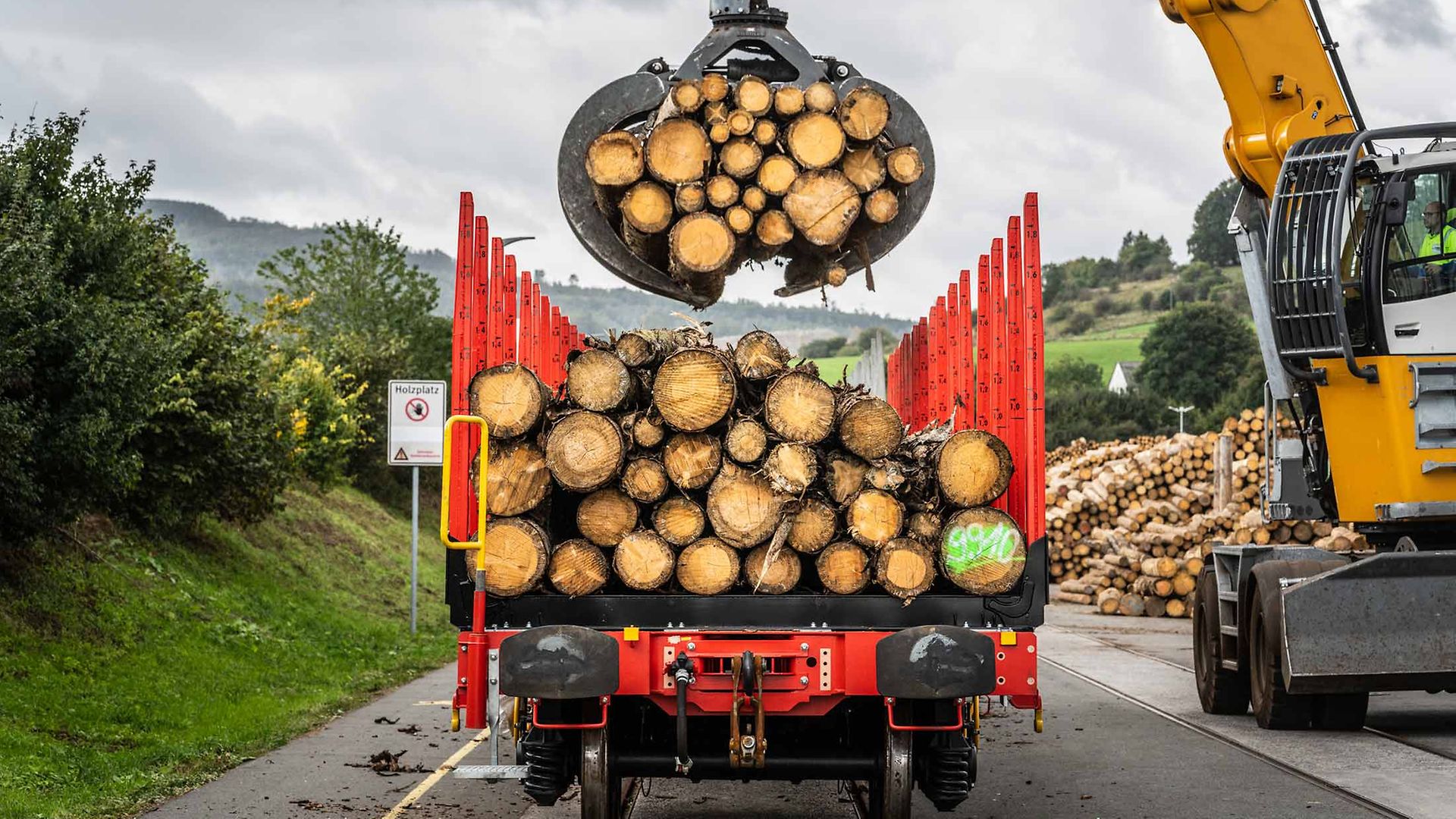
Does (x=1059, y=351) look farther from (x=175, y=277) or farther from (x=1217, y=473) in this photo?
(x=175, y=277)

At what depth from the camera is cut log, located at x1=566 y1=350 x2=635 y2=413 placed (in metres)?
7.77

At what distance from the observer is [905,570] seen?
736cm

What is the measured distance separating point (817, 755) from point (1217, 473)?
2122 cm

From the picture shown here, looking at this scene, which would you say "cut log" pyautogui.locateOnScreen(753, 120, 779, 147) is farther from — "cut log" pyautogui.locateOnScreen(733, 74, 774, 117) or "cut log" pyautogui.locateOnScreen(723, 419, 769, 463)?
"cut log" pyautogui.locateOnScreen(723, 419, 769, 463)

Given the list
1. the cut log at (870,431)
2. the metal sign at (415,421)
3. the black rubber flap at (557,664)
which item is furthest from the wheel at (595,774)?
the metal sign at (415,421)

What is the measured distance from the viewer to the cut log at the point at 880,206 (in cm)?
935

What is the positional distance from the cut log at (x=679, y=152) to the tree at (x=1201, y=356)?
7331 cm

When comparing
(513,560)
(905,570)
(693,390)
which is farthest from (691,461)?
(905,570)

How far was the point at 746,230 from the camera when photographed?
909 centimetres

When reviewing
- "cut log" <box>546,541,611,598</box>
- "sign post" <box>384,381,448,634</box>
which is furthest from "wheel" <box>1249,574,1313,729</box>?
"sign post" <box>384,381,448,634</box>

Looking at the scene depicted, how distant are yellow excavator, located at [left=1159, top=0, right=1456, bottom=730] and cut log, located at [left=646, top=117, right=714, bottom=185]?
4.69 m

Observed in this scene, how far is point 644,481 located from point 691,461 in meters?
0.24

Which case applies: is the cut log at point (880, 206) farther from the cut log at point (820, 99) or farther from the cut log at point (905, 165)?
the cut log at point (820, 99)

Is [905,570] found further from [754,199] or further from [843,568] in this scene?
[754,199]
